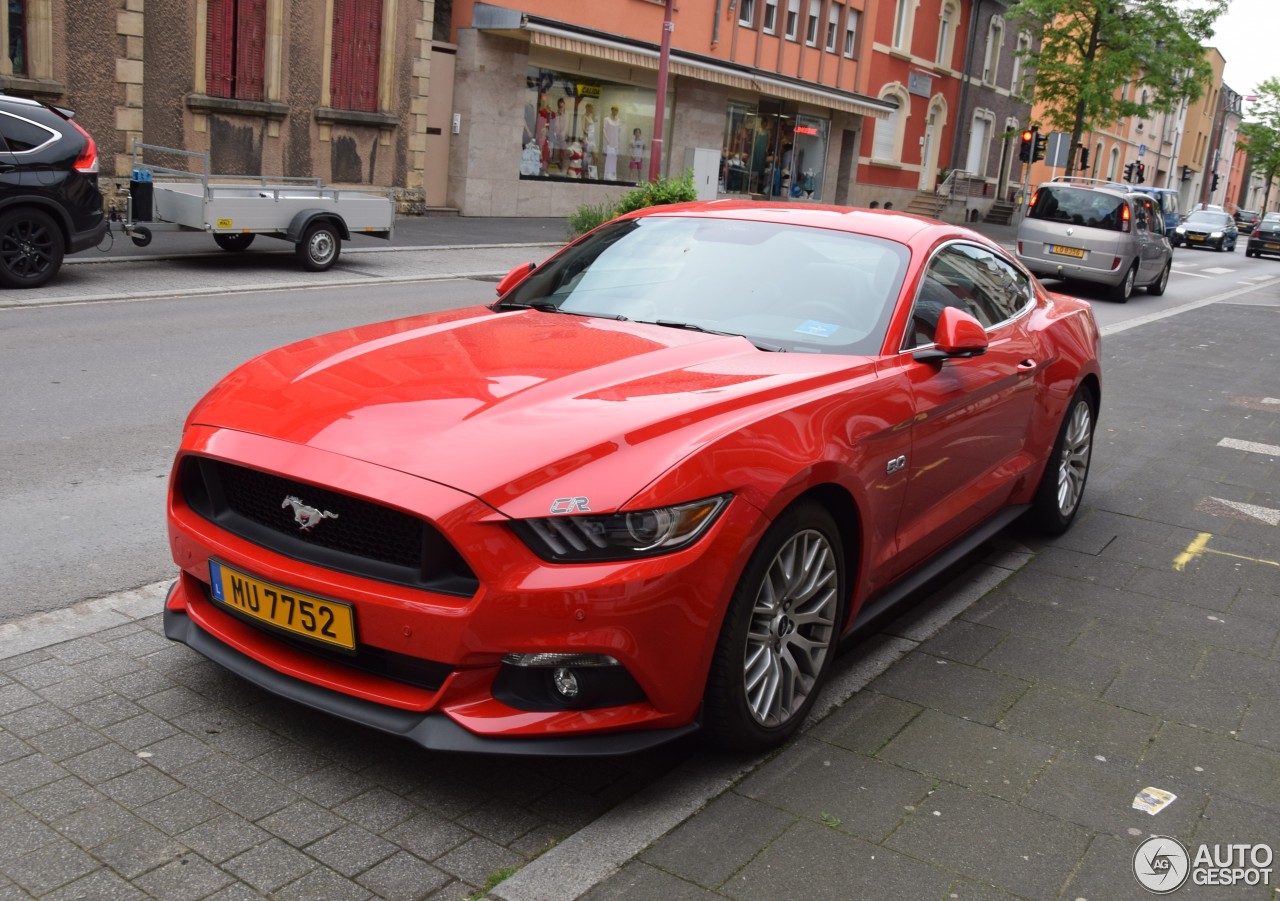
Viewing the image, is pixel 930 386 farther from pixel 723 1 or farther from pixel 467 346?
pixel 723 1

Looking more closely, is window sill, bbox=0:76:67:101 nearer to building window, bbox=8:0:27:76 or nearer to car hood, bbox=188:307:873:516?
building window, bbox=8:0:27:76

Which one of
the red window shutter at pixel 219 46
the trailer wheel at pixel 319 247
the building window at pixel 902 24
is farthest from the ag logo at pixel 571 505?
the building window at pixel 902 24

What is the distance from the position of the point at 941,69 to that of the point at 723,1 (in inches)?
604

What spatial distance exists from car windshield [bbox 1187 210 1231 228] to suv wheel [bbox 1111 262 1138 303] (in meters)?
30.6

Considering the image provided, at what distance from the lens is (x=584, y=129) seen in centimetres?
2908

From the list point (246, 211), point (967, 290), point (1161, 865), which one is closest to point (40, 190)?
point (246, 211)

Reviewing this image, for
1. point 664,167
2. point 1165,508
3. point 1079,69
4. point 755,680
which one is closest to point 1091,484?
point 1165,508

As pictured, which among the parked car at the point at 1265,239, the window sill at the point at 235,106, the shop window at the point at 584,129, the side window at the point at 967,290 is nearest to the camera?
the side window at the point at 967,290

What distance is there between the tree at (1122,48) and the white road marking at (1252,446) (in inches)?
1291

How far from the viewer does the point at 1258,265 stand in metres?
39.4

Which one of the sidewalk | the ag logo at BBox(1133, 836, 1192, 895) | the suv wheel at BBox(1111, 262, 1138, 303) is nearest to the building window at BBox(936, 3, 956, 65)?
the suv wheel at BBox(1111, 262, 1138, 303)

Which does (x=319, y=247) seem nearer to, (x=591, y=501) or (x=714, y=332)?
(x=714, y=332)

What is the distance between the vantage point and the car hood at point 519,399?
306 cm

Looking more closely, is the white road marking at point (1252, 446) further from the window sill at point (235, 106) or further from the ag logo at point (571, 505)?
the window sill at point (235, 106)
